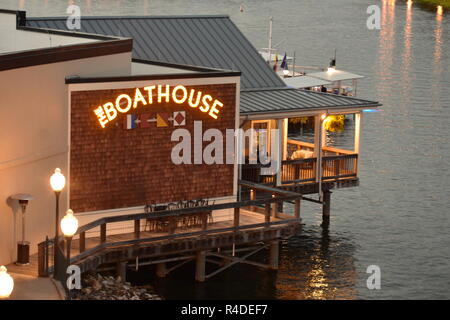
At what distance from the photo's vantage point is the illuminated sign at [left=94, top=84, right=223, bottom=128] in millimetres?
38938

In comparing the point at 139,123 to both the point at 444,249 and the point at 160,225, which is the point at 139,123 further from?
the point at 444,249

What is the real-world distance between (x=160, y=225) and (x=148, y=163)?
1988 mm

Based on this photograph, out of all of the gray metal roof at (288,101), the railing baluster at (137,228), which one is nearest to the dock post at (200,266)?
the railing baluster at (137,228)

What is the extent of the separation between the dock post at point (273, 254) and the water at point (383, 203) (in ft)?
1.04

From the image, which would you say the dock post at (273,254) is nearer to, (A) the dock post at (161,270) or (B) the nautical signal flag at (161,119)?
(A) the dock post at (161,270)

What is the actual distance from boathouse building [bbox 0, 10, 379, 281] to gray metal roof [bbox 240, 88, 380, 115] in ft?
0.55

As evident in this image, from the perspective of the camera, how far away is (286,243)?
157 feet

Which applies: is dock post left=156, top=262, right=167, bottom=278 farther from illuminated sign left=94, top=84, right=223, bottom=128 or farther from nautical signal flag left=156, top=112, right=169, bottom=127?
illuminated sign left=94, top=84, right=223, bottom=128

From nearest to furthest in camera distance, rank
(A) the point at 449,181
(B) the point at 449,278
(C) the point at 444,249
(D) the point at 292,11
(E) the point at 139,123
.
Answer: (E) the point at 139,123, (B) the point at 449,278, (C) the point at 444,249, (A) the point at 449,181, (D) the point at 292,11

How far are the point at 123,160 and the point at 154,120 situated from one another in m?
1.61

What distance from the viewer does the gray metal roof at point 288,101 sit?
45.8 meters
